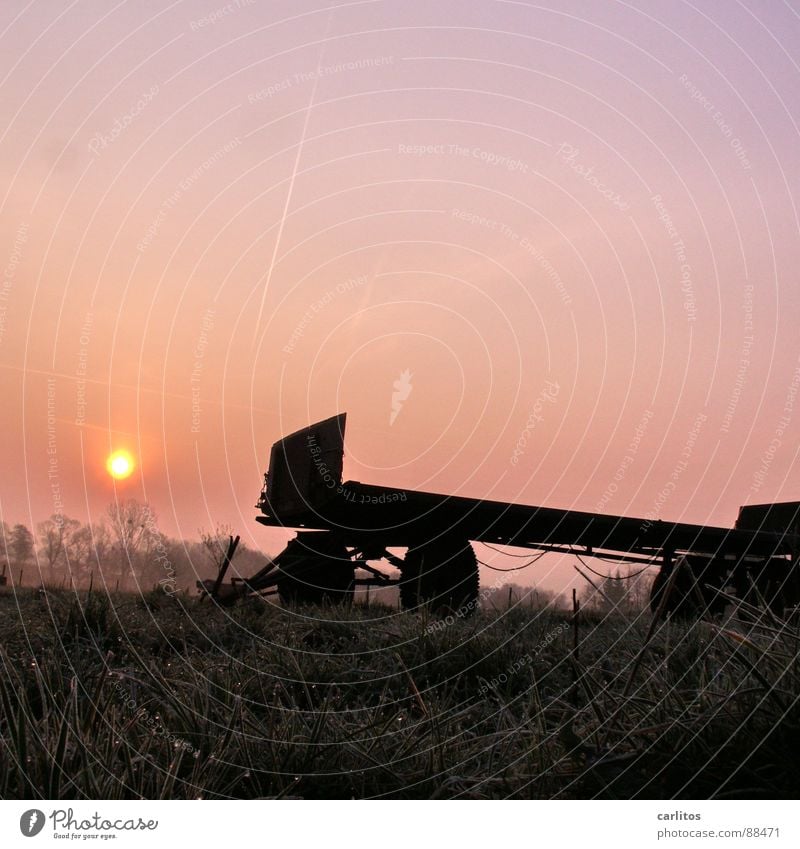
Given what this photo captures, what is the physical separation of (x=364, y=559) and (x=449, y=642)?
6749mm

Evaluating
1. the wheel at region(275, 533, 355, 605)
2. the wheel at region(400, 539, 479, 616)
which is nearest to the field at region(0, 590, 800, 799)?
the wheel at region(400, 539, 479, 616)

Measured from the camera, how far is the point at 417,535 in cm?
1302

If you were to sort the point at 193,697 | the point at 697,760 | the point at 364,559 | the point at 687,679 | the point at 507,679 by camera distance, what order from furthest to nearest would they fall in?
the point at 364,559 < the point at 507,679 < the point at 687,679 < the point at 193,697 < the point at 697,760

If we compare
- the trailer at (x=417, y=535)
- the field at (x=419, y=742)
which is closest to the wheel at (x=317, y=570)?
the trailer at (x=417, y=535)

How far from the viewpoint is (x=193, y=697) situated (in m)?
4.19

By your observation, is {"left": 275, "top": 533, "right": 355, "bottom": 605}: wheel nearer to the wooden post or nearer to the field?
the wooden post

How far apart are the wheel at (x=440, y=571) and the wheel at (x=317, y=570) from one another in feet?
3.00

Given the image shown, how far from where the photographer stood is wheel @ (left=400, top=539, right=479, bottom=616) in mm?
12500

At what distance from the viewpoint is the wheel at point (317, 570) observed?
510 inches

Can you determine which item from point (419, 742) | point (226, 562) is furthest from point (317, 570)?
point (419, 742)

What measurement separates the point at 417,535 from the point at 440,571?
72cm

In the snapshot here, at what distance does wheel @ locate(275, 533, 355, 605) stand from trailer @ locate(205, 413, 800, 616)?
0.05ft
